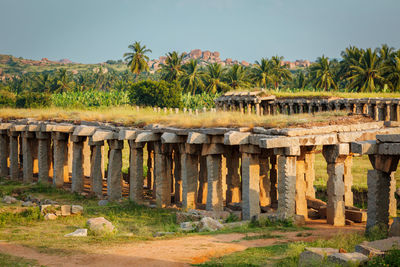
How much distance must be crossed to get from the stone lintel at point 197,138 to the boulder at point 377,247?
8.97 m

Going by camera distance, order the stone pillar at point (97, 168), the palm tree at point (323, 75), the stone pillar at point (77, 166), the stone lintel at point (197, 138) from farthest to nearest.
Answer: the palm tree at point (323, 75) → the stone pillar at point (77, 166) → the stone pillar at point (97, 168) → the stone lintel at point (197, 138)

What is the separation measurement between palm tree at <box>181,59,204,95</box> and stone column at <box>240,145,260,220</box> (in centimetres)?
5963

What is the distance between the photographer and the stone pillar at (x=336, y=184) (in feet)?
53.7

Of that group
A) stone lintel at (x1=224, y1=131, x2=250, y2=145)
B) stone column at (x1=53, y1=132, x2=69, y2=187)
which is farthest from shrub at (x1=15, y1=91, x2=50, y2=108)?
stone lintel at (x1=224, y1=131, x2=250, y2=145)

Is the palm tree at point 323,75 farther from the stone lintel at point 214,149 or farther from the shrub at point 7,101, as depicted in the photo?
the stone lintel at point 214,149

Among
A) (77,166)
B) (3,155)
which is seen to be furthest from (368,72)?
(77,166)

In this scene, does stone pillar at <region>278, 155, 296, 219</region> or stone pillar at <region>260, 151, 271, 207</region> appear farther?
stone pillar at <region>260, 151, 271, 207</region>

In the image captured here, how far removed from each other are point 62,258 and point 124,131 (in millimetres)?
10192

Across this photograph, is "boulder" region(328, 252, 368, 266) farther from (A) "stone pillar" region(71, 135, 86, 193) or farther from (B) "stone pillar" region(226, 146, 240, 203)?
(A) "stone pillar" region(71, 135, 86, 193)

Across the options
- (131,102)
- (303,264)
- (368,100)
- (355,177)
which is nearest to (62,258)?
(303,264)

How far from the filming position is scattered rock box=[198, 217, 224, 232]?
15.0 meters

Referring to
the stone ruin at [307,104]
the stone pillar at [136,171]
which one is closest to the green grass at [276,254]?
the stone pillar at [136,171]

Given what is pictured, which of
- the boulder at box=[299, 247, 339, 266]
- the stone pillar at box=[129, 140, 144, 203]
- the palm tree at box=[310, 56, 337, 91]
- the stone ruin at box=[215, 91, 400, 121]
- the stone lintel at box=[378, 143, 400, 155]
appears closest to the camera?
the boulder at box=[299, 247, 339, 266]

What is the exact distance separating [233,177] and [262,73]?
5781 centimetres
